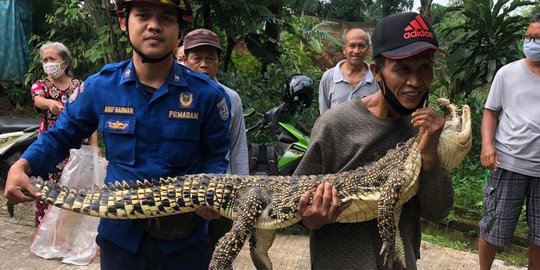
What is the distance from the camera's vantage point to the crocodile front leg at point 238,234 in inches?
89.1

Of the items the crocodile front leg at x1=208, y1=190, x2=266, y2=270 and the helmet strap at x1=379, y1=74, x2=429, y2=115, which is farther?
the crocodile front leg at x1=208, y1=190, x2=266, y2=270

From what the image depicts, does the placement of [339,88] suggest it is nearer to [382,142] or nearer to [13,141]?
[382,142]

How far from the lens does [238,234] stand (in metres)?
2.26

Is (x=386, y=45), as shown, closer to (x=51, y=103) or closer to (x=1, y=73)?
(x=51, y=103)

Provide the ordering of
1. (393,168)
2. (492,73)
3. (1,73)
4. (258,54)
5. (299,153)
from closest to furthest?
(393,168), (299,153), (492,73), (258,54), (1,73)

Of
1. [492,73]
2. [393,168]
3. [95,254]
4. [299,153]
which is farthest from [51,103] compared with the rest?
[492,73]

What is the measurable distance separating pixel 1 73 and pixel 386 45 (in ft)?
32.5

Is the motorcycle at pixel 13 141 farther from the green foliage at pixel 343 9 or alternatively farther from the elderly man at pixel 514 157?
the green foliage at pixel 343 9

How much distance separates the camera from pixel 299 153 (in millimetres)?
4281

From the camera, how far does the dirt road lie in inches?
175

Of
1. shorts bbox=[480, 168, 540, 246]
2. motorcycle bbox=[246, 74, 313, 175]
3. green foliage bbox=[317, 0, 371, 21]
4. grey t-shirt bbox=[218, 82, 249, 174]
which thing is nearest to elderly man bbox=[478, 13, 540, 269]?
shorts bbox=[480, 168, 540, 246]

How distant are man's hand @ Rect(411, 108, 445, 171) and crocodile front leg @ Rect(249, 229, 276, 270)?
900 millimetres

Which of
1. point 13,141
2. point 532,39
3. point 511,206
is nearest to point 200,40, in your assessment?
point 532,39

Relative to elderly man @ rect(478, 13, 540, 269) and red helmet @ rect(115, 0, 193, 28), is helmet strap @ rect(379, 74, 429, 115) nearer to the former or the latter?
red helmet @ rect(115, 0, 193, 28)
